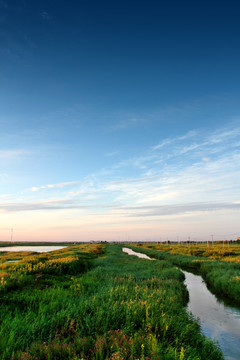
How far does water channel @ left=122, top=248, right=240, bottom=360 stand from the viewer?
8.87m

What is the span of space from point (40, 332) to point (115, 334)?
2.08 metres

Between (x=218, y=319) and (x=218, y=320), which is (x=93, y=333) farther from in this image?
(x=218, y=319)

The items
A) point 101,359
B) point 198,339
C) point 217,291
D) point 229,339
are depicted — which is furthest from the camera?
point 217,291

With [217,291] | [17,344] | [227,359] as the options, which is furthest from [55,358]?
[217,291]

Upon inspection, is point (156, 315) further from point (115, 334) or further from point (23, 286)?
point (23, 286)

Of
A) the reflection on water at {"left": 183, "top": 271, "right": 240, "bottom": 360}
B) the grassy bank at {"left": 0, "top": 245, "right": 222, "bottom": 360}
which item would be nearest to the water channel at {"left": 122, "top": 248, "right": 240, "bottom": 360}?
the reflection on water at {"left": 183, "top": 271, "right": 240, "bottom": 360}

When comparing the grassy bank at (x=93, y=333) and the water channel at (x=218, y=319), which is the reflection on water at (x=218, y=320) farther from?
the grassy bank at (x=93, y=333)

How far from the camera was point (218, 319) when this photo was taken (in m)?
12.0

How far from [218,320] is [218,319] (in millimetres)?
187

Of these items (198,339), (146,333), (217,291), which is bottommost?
(217,291)

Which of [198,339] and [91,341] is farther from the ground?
[91,341]

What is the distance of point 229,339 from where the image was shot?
9.44m

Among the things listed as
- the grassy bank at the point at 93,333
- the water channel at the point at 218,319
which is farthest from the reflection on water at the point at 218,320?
the grassy bank at the point at 93,333

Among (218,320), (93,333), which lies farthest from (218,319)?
→ (93,333)
